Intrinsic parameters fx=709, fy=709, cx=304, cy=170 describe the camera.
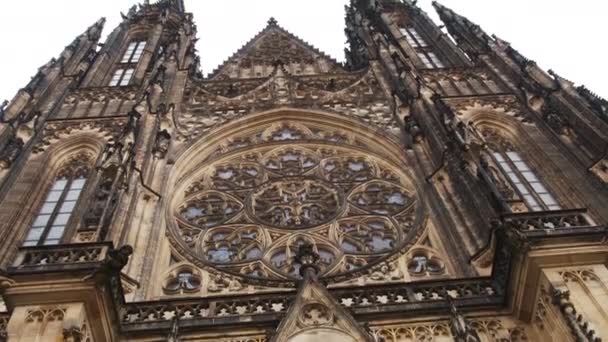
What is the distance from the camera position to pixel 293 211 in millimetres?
13898

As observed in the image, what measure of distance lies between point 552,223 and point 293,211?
5.22 meters

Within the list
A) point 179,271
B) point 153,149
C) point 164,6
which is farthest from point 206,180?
point 164,6

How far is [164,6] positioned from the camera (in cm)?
2756

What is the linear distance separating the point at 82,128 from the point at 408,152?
760 cm

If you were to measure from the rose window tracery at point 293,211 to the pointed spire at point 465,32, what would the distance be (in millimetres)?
6553

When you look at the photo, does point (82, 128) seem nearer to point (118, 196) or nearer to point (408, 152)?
point (118, 196)

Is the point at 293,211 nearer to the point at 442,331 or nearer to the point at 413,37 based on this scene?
the point at 442,331

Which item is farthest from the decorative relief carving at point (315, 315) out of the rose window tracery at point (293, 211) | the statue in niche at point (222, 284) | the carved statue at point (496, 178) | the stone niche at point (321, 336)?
the carved statue at point (496, 178)

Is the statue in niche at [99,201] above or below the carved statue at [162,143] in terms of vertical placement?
below

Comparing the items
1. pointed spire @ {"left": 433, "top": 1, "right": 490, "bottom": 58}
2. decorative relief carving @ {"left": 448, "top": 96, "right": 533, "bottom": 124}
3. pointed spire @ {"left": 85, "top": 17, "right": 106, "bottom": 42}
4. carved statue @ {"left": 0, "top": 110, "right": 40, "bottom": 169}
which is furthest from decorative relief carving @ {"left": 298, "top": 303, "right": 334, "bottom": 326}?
pointed spire @ {"left": 85, "top": 17, "right": 106, "bottom": 42}

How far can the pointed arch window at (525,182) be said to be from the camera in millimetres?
13438

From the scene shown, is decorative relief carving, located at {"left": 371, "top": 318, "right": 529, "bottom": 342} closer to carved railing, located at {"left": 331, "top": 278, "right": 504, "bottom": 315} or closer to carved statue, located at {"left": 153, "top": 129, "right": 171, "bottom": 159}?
carved railing, located at {"left": 331, "top": 278, "right": 504, "bottom": 315}

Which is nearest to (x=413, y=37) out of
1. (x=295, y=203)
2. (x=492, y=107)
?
(x=492, y=107)

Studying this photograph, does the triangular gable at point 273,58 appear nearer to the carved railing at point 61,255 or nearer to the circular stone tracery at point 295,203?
the circular stone tracery at point 295,203
